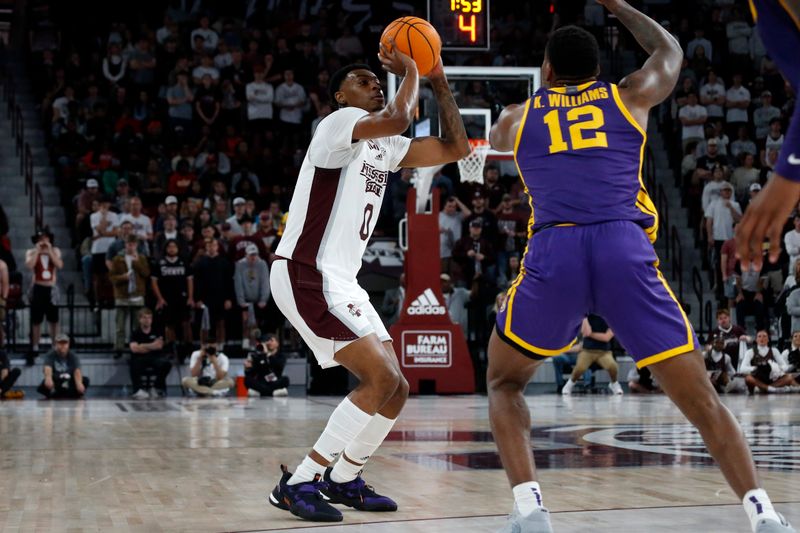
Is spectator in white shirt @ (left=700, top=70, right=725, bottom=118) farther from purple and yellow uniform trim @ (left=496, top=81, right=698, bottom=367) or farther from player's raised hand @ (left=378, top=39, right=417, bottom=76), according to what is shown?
purple and yellow uniform trim @ (left=496, top=81, right=698, bottom=367)

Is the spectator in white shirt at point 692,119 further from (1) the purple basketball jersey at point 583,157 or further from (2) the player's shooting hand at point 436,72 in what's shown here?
(1) the purple basketball jersey at point 583,157

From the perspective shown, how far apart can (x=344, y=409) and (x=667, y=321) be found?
1.86 m

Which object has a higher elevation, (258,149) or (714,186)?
(258,149)

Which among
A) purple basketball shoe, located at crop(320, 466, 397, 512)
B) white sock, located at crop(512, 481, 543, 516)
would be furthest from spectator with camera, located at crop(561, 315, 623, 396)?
white sock, located at crop(512, 481, 543, 516)

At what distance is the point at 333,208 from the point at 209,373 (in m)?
11.6

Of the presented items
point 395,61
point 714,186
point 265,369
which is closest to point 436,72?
point 395,61

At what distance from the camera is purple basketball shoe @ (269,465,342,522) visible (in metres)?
5.48

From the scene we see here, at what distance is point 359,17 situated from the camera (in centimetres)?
2603

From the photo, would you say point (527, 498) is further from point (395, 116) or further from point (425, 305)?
point (425, 305)

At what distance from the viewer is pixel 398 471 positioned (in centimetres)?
728

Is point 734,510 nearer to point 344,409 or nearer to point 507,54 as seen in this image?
point 344,409

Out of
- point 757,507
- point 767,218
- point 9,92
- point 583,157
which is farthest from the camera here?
point 9,92

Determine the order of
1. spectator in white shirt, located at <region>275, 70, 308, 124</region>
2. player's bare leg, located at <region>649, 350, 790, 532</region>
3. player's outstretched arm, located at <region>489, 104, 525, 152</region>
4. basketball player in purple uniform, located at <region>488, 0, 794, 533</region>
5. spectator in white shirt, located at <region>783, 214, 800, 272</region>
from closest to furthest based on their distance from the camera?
player's bare leg, located at <region>649, 350, 790, 532</region> < basketball player in purple uniform, located at <region>488, 0, 794, 533</region> < player's outstretched arm, located at <region>489, 104, 525, 152</region> < spectator in white shirt, located at <region>783, 214, 800, 272</region> < spectator in white shirt, located at <region>275, 70, 308, 124</region>

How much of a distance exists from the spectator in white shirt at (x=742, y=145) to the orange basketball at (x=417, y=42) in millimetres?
16876
